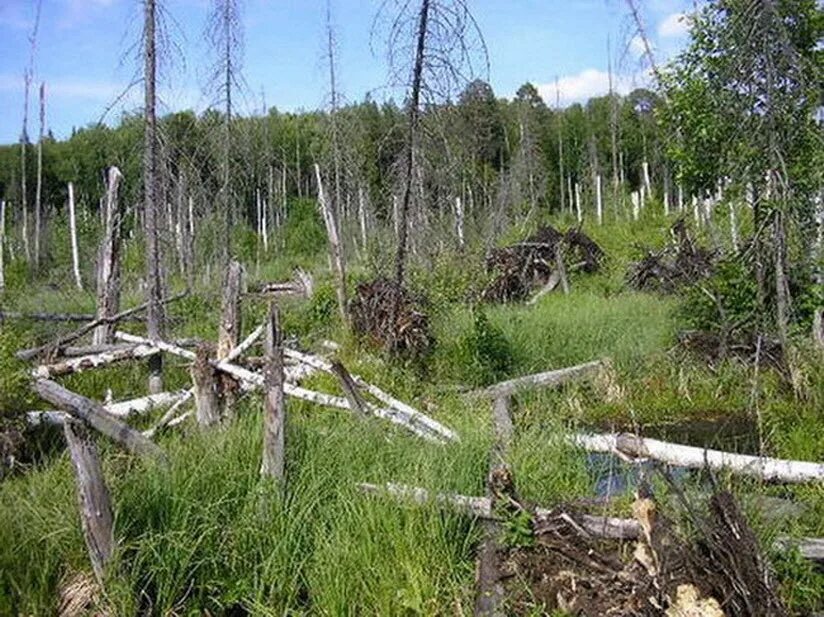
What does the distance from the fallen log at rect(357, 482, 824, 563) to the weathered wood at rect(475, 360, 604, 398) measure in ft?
13.0

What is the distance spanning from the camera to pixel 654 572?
4.20m

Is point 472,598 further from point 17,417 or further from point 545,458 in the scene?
point 17,417

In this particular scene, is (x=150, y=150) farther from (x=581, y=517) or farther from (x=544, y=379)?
(x=581, y=517)

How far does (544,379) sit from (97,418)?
5.40 meters

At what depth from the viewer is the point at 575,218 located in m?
40.8

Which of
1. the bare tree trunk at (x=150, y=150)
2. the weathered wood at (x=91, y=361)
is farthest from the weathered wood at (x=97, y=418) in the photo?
the bare tree trunk at (x=150, y=150)

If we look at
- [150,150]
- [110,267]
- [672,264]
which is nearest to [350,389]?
[110,267]

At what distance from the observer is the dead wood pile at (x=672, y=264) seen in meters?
17.0

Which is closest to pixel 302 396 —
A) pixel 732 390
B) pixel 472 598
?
pixel 472 598

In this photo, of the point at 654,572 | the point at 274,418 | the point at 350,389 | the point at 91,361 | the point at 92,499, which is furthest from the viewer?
the point at 91,361

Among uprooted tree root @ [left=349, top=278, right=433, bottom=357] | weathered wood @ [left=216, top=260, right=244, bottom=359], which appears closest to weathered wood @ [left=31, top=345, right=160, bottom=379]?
weathered wood @ [left=216, top=260, right=244, bottom=359]

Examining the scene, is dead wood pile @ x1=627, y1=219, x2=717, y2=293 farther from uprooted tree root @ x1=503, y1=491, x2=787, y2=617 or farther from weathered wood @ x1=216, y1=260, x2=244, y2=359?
uprooted tree root @ x1=503, y1=491, x2=787, y2=617

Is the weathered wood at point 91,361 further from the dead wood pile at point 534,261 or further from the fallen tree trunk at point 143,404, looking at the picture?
the dead wood pile at point 534,261

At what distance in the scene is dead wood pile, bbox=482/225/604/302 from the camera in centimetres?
1925
